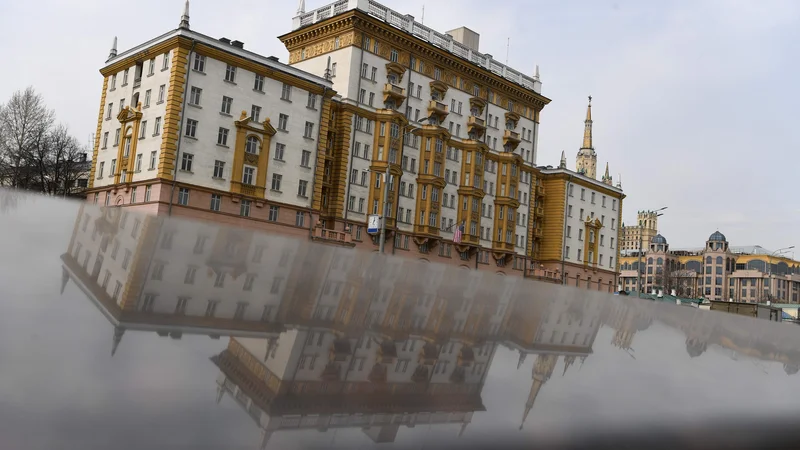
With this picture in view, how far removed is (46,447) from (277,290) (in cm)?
86

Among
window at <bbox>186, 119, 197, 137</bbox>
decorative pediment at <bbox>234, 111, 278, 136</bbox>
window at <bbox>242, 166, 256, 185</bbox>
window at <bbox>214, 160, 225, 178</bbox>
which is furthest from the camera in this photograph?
window at <bbox>242, 166, 256, 185</bbox>

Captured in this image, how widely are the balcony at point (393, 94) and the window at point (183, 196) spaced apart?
15.5m

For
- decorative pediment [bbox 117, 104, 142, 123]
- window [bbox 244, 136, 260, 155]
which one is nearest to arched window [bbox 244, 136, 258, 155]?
window [bbox 244, 136, 260, 155]

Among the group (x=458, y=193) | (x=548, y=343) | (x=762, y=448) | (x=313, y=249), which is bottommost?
(x=762, y=448)

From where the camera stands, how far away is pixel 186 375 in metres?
0.97

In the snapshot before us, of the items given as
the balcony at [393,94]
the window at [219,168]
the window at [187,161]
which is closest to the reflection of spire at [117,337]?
the window at [187,161]

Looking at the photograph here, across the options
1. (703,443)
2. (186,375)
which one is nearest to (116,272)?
(186,375)

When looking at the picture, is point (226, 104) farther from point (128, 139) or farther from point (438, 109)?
point (438, 109)

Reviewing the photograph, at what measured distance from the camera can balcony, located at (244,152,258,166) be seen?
111 ft

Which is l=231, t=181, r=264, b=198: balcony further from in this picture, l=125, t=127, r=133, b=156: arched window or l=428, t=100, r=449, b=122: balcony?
l=428, t=100, r=449, b=122: balcony

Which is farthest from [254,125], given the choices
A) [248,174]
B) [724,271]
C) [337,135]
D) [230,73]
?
[724,271]

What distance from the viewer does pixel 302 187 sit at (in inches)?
1430

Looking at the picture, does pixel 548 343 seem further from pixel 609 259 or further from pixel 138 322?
pixel 609 259

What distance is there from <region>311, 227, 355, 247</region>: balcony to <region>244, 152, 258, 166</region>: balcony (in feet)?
16.7
